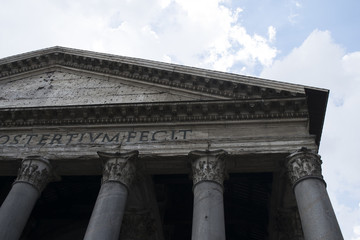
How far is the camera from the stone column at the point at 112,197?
8.31m

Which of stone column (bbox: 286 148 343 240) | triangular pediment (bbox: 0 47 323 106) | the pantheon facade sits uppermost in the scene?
triangular pediment (bbox: 0 47 323 106)

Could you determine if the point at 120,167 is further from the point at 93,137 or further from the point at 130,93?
the point at 130,93

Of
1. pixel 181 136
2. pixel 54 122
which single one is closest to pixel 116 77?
pixel 54 122

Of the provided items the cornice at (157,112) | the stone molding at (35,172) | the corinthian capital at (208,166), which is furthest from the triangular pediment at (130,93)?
the stone molding at (35,172)

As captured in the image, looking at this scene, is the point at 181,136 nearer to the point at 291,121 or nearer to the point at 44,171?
the point at 291,121

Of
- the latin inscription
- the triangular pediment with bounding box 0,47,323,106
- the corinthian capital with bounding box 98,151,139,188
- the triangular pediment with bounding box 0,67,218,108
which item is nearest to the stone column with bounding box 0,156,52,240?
the latin inscription

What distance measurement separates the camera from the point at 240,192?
1287 centimetres

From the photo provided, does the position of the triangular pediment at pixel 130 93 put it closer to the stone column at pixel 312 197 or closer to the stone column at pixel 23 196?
the stone column at pixel 312 197

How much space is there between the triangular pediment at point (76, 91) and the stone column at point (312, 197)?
143 inches

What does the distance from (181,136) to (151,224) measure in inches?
121

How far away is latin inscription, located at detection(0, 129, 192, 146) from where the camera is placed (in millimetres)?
10594

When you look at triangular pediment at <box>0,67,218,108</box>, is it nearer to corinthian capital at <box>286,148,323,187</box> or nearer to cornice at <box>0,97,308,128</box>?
cornice at <box>0,97,308,128</box>

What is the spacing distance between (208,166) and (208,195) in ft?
2.98

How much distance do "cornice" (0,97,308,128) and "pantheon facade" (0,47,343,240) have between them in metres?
0.03
